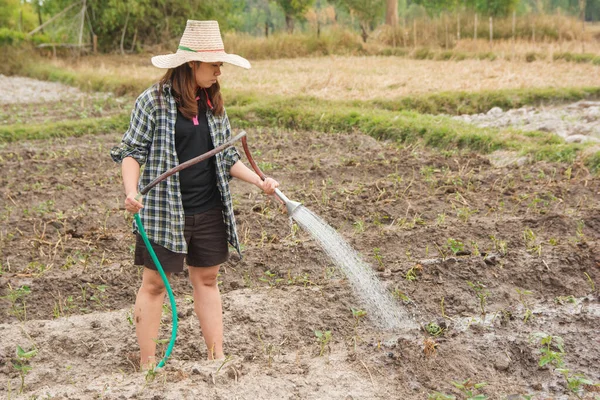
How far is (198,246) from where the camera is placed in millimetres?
3326

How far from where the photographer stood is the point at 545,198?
19.4 feet

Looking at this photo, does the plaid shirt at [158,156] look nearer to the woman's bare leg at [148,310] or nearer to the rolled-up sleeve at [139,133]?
the rolled-up sleeve at [139,133]

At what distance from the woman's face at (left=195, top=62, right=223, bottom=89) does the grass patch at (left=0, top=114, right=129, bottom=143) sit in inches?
266

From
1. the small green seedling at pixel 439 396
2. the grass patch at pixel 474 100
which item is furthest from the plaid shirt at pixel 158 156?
the grass patch at pixel 474 100

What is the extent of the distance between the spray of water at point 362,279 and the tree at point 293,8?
90.0ft

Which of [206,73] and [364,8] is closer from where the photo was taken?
[206,73]

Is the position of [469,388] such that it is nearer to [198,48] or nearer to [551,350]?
[551,350]

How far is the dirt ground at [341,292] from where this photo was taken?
3248 mm

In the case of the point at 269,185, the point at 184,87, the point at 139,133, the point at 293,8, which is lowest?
the point at 269,185

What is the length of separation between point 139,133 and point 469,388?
1.79 metres

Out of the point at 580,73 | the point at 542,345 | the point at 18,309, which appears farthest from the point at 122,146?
the point at 580,73

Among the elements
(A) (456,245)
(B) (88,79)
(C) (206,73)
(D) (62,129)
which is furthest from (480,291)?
(B) (88,79)

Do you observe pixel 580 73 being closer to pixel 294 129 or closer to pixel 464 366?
pixel 294 129

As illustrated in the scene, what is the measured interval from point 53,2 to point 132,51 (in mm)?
2817
